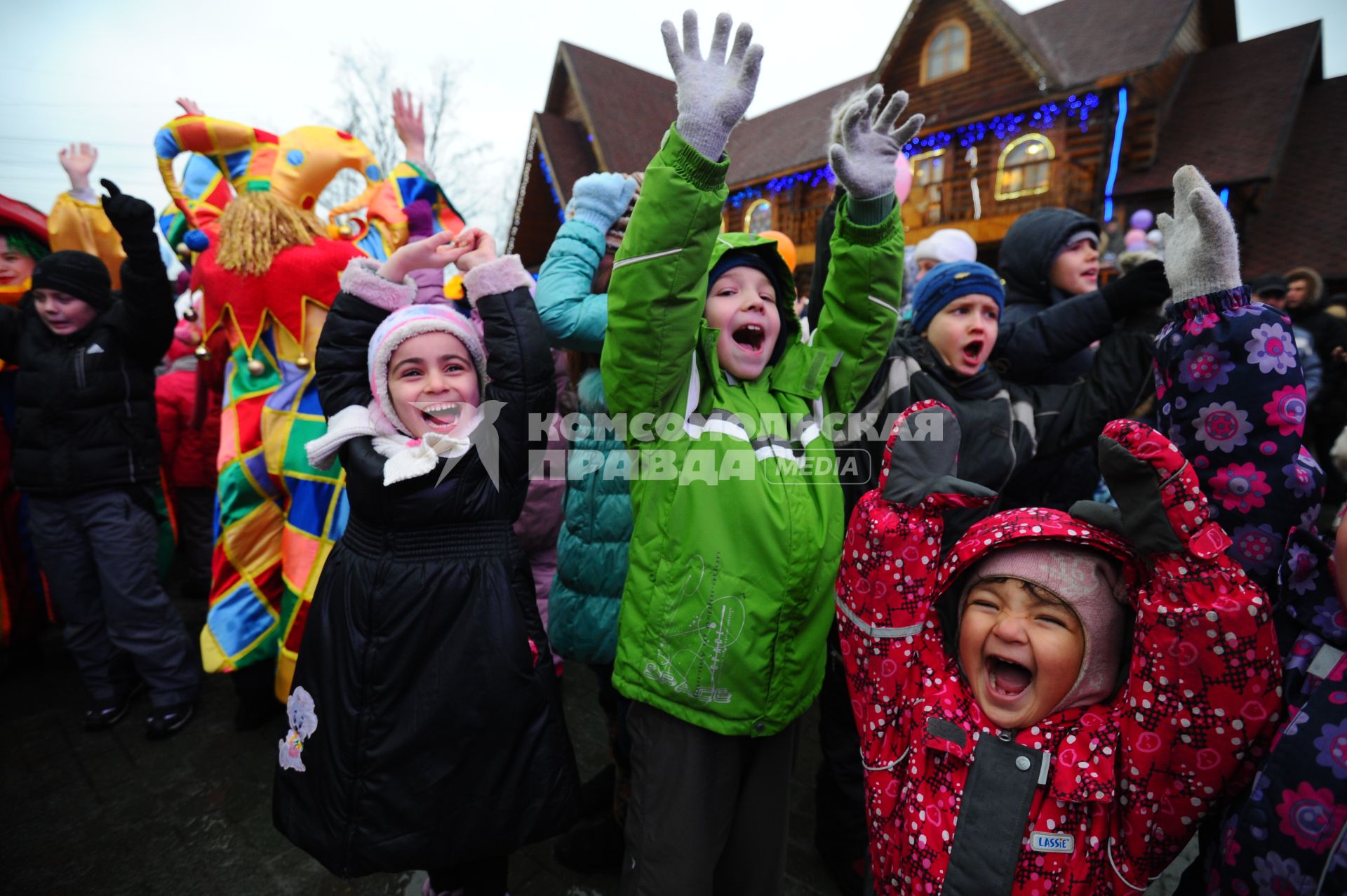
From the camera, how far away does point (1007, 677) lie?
1301 millimetres

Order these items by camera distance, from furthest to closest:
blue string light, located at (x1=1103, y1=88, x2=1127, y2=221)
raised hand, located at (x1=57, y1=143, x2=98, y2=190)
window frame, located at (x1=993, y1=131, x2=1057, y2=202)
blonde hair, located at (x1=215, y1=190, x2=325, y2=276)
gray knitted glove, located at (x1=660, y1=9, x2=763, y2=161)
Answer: window frame, located at (x1=993, y1=131, x2=1057, y2=202)
blue string light, located at (x1=1103, y1=88, x2=1127, y2=221)
raised hand, located at (x1=57, y1=143, x2=98, y2=190)
blonde hair, located at (x1=215, y1=190, x2=325, y2=276)
gray knitted glove, located at (x1=660, y1=9, x2=763, y2=161)

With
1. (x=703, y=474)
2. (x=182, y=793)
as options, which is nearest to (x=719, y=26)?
(x=703, y=474)

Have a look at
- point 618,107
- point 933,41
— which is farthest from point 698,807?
point 618,107

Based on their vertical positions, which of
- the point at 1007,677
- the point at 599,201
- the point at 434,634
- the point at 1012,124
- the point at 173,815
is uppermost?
the point at 1012,124

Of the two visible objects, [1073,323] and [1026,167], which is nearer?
[1073,323]

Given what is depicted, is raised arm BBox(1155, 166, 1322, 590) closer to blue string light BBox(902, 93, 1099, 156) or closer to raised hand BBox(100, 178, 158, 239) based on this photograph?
raised hand BBox(100, 178, 158, 239)

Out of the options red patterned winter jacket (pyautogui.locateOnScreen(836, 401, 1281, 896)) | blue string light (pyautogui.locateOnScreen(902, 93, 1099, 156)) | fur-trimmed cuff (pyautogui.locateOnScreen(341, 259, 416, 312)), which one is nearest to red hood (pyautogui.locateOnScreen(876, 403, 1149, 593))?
red patterned winter jacket (pyautogui.locateOnScreen(836, 401, 1281, 896))

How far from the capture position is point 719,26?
1378mm

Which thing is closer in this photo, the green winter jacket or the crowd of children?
the crowd of children

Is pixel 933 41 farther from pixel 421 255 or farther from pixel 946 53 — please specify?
pixel 421 255

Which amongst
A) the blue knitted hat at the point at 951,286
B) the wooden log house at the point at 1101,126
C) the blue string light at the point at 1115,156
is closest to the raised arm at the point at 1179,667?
the blue knitted hat at the point at 951,286

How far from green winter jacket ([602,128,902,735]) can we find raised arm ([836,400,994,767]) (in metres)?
0.21

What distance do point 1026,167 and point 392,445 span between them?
11393 millimetres

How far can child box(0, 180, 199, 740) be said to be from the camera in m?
2.96
